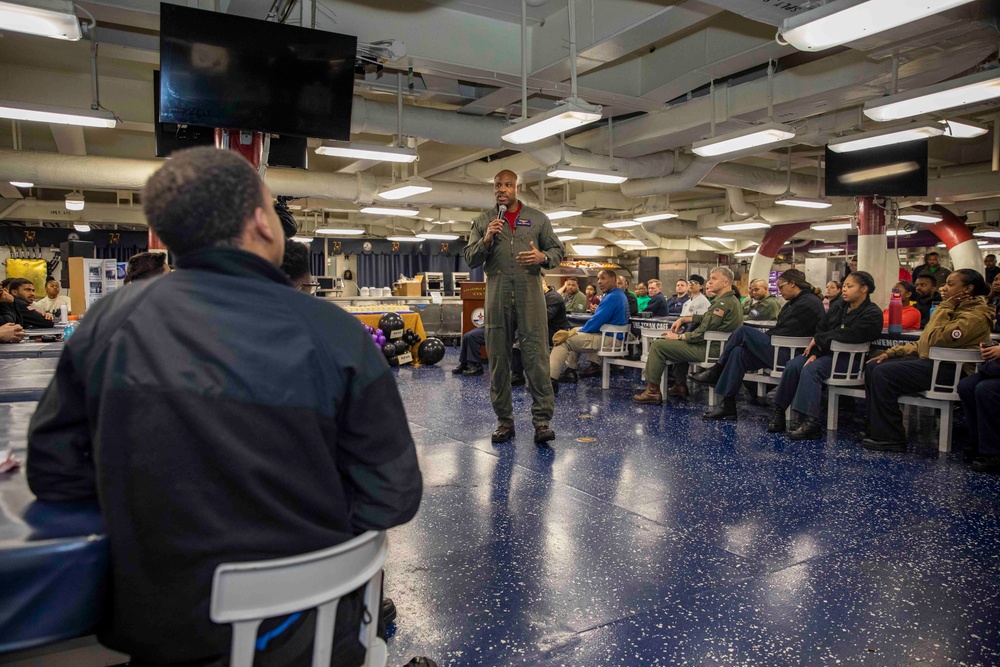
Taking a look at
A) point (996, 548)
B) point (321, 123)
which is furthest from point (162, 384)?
point (321, 123)

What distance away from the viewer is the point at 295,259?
2943mm

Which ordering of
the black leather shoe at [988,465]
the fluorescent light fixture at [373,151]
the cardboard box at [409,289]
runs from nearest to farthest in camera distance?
the black leather shoe at [988,465] → the fluorescent light fixture at [373,151] → the cardboard box at [409,289]

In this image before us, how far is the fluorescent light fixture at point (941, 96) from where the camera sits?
4.73 metres

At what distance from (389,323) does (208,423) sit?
27.8 feet

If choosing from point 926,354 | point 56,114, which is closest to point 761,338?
point 926,354

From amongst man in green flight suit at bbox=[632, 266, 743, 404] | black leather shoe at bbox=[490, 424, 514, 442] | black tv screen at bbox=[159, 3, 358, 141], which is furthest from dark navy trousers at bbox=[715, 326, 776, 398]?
black tv screen at bbox=[159, 3, 358, 141]

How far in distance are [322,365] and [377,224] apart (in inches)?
816

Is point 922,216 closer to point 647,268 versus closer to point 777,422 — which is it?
point 647,268

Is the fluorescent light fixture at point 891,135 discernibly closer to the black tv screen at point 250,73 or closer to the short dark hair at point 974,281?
the short dark hair at point 974,281

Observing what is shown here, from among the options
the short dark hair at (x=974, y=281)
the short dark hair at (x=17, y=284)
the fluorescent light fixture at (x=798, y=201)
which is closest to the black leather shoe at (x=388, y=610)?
the short dark hair at (x=974, y=281)

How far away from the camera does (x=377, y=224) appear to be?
21.2m

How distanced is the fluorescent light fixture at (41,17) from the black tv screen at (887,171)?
8767 mm

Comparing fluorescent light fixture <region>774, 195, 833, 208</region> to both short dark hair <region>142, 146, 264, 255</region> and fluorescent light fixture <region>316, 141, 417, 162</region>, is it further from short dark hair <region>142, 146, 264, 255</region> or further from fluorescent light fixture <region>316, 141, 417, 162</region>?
short dark hair <region>142, 146, 264, 255</region>

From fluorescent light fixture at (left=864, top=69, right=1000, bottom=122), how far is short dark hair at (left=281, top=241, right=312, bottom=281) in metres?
4.71
